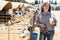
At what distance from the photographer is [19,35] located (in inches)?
100

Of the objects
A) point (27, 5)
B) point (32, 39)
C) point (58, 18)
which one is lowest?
point (32, 39)

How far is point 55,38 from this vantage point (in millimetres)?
2525

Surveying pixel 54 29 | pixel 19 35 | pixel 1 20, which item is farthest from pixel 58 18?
pixel 1 20

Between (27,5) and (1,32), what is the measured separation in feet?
1.82

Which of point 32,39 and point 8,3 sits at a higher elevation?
point 8,3

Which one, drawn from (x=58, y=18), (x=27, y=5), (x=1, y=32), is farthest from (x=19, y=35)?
(x=58, y=18)

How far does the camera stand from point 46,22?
8.24ft

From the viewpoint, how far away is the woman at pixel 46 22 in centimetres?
248

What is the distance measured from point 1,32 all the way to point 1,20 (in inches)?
7.0

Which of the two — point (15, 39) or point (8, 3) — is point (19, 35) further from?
point (8, 3)

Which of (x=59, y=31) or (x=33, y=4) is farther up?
(x=33, y=4)

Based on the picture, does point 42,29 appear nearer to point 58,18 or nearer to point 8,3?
point 58,18

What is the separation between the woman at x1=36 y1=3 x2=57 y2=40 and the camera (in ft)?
8.15

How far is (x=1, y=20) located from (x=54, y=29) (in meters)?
0.79
